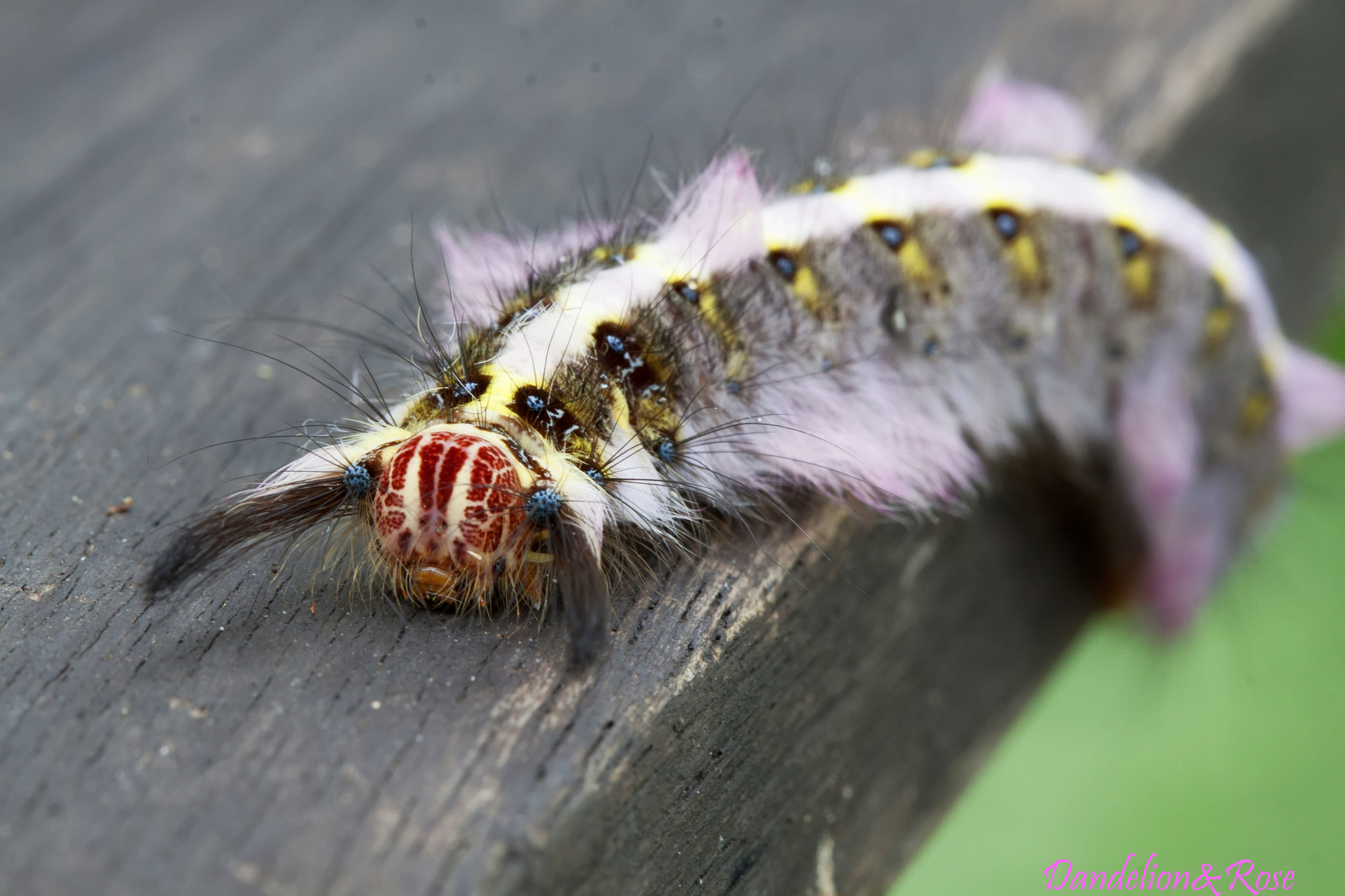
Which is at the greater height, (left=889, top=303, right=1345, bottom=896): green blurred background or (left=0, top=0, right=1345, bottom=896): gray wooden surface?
(left=0, top=0, right=1345, bottom=896): gray wooden surface

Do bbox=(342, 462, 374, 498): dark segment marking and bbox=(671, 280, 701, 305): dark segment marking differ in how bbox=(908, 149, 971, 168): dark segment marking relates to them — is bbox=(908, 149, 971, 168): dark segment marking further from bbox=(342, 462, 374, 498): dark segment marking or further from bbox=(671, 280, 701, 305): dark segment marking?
bbox=(342, 462, 374, 498): dark segment marking

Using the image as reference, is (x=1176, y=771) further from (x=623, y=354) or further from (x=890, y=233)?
(x=623, y=354)

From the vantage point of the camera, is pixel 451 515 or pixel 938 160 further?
pixel 938 160

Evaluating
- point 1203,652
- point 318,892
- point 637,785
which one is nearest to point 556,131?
point 637,785

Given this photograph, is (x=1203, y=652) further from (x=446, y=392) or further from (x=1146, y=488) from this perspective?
(x=446, y=392)

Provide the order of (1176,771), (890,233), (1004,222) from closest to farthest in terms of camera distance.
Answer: (890,233) < (1004,222) < (1176,771)

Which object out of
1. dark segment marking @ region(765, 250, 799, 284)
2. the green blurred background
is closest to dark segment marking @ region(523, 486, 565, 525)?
dark segment marking @ region(765, 250, 799, 284)

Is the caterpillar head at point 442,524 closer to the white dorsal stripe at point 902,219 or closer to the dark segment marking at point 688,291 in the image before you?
the white dorsal stripe at point 902,219

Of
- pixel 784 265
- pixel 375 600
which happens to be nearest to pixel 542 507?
pixel 375 600
